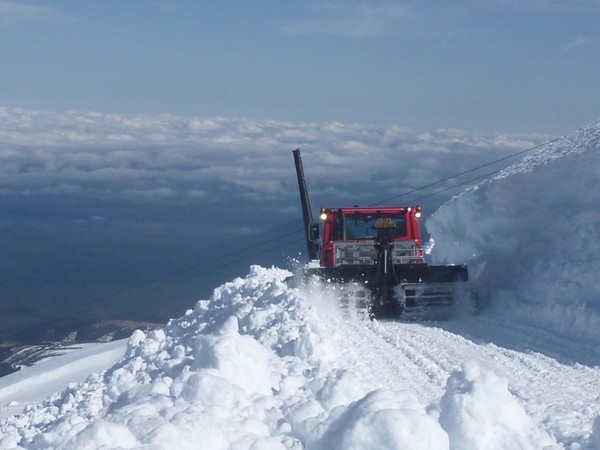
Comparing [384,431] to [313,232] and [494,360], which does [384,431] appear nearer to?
[494,360]

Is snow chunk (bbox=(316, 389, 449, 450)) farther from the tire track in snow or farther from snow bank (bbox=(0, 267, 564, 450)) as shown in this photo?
the tire track in snow

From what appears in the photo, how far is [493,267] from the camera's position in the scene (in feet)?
60.2

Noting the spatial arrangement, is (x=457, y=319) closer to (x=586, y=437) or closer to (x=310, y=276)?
(x=310, y=276)

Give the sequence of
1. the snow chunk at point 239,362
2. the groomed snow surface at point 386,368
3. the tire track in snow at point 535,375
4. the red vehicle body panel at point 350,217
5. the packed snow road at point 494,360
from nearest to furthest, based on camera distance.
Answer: the groomed snow surface at point 386,368 → the tire track in snow at point 535,375 → the snow chunk at point 239,362 → the packed snow road at point 494,360 → the red vehicle body panel at point 350,217

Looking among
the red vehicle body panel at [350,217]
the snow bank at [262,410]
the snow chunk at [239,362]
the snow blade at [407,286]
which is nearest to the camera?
the snow bank at [262,410]

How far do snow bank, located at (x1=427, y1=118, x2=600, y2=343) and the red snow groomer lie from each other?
105 cm

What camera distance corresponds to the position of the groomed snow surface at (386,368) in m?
5.94

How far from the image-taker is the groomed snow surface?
19.5 feet

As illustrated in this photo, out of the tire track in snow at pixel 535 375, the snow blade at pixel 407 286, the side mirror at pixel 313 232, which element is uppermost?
the side mirror at pixel 313 232

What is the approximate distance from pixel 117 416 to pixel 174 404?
0.49 metres

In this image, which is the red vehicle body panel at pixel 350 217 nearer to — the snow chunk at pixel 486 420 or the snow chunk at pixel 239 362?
the snow chunk at pixel 239 362

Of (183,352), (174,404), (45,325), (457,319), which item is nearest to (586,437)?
(174,404)

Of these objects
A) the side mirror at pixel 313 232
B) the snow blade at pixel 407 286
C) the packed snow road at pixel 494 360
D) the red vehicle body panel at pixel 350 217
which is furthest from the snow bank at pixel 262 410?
the red vehicle body panel at pixel 350 217

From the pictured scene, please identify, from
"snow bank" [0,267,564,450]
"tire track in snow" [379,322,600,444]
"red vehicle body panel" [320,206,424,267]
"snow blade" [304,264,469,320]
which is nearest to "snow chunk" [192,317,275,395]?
"snow bank" [0,267,564,450]
